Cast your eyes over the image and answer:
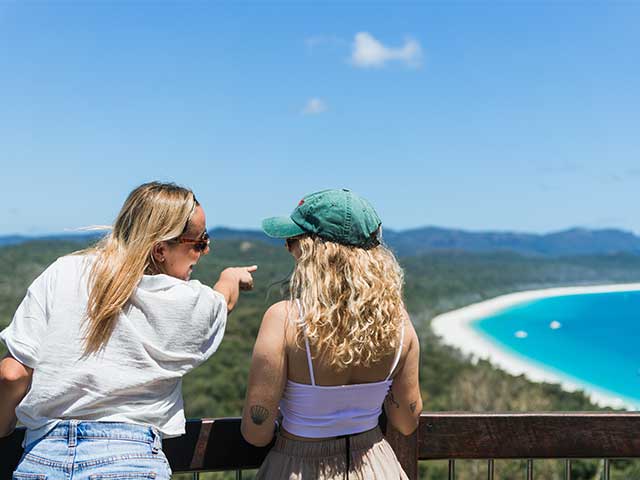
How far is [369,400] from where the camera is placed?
154cm

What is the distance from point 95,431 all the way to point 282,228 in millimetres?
585

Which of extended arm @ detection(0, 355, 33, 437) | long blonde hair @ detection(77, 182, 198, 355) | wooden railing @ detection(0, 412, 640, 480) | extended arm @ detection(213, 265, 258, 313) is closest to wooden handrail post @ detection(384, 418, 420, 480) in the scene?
wooden railing @ detection(0, 412, 640, 480)

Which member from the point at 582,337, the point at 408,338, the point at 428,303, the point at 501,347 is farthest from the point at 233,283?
the point at 428,303

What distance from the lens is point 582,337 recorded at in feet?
143

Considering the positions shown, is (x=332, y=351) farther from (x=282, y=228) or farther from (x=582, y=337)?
(x=582, y=337)

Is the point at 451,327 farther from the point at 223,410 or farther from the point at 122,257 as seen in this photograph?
the point at 122,257

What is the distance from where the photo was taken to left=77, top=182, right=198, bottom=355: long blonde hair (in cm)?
140

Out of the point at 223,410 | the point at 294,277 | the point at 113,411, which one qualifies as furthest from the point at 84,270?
the point at 223,410

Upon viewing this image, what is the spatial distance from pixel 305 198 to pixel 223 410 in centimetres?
1645

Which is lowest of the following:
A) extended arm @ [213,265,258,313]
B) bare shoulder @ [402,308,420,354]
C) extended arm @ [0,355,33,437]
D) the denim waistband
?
the denim waistband

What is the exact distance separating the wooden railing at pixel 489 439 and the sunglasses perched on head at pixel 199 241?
49 centimetres

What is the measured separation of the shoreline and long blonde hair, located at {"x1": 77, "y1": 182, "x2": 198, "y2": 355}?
65.7ft

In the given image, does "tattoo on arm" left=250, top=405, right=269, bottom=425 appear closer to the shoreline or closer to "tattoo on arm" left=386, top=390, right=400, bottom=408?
"tattoo on arm" left=386, top=390, right=400, bottom=408

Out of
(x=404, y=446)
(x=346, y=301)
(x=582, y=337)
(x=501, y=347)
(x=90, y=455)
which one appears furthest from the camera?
(x=582, y=337)
